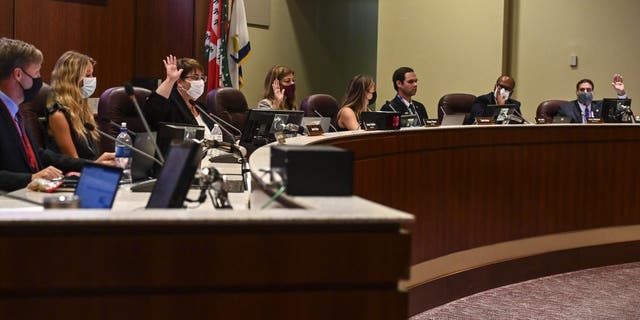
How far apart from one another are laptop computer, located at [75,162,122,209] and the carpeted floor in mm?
2204

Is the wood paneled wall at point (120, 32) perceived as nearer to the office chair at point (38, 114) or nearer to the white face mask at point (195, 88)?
the white face mask at point (195, 88)

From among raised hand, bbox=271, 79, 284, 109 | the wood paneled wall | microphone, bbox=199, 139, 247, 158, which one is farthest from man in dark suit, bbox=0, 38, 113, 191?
the wood paneled wall

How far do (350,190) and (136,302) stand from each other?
21.6 inches

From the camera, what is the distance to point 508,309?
454 cm

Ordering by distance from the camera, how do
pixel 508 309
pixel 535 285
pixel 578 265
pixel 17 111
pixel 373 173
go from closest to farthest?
pixel 17 111 → pixel 373 173 → pixel 508 309 → pixel 535 285 → pixel 578 265

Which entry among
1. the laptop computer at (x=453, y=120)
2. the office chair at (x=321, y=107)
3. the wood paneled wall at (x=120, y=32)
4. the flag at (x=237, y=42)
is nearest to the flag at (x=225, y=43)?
the flag at (x=237, y=42)

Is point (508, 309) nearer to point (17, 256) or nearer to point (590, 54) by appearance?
point (17, 256)

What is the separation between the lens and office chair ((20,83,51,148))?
4527 mm

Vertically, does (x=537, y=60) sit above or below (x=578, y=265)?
above

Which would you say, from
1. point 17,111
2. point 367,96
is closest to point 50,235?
point 17,111

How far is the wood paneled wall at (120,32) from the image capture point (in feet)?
24.4

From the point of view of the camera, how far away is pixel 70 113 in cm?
452

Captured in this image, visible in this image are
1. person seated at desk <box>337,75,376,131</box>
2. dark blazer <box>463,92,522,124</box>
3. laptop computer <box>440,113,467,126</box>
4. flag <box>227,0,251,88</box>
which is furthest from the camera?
flag <box>227,0,251,88</box>

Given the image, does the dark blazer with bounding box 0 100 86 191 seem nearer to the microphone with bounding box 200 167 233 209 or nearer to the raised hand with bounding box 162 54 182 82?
the microphone with bounding box 200 167 233 209
